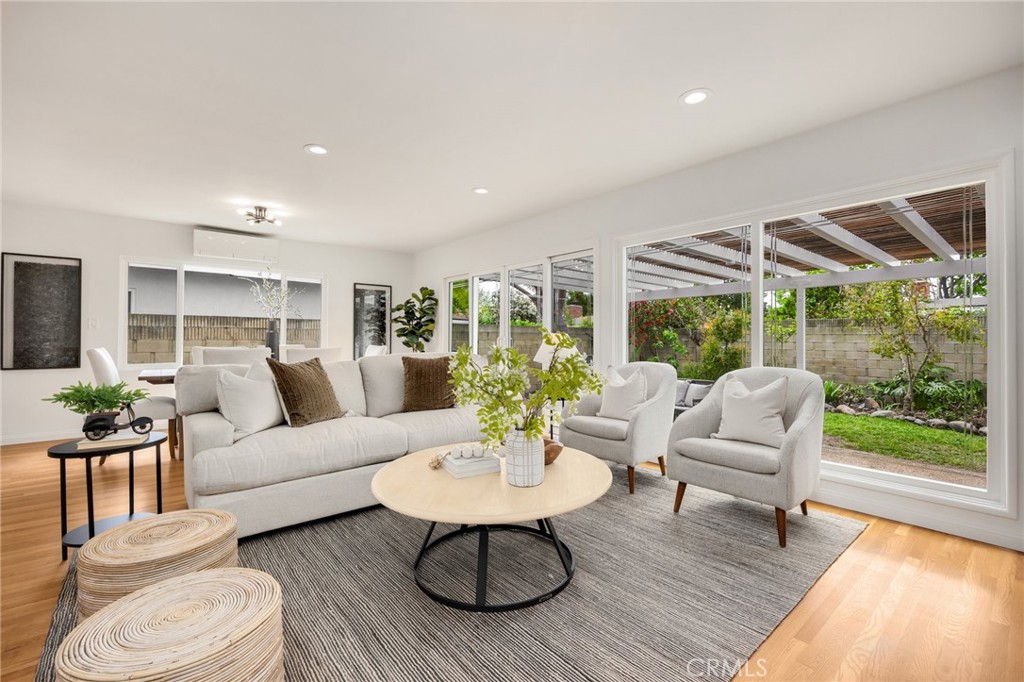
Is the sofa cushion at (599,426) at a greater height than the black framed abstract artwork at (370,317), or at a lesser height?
lesser

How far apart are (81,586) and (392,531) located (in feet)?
4.28

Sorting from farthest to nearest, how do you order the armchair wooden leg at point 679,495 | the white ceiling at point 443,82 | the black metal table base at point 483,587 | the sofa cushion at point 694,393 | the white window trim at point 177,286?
the white window trim at point 177,286 < the sofa cushion at point 694,393 < the armchair wooden leg at point 679,495 < the white ceiling at point 443,82 < the black metal table base at point 483,587

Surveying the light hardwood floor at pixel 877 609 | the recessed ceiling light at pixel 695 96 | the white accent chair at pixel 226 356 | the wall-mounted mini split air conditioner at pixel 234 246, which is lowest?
the light hardwood floor at pixel 877 609

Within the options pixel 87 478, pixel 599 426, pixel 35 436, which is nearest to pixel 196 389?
pixel 87 478

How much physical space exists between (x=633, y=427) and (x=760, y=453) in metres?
0.85

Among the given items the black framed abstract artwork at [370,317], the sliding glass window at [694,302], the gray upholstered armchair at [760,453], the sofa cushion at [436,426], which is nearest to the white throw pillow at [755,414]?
the gray upholstered armchair at [760,453]

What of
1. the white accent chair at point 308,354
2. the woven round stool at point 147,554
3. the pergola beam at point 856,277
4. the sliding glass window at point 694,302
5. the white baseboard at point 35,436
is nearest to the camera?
the woven round stool at point 147,554

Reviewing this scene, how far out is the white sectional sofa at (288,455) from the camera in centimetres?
240

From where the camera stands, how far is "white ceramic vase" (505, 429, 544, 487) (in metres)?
1.96

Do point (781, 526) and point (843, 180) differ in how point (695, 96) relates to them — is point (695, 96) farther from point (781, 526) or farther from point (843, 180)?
point (781, 526)

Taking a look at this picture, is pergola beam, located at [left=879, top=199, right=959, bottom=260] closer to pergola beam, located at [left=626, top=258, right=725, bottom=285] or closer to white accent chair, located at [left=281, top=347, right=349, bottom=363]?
pergola beam, located at [left=626, top=258, right=725, bottom=285]

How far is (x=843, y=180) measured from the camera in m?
3.02

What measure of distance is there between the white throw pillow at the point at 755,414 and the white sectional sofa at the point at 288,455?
173 centimetres

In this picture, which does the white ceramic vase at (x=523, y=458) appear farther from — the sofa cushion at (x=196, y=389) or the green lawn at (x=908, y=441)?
the green lawn at (x=908, y=441)
